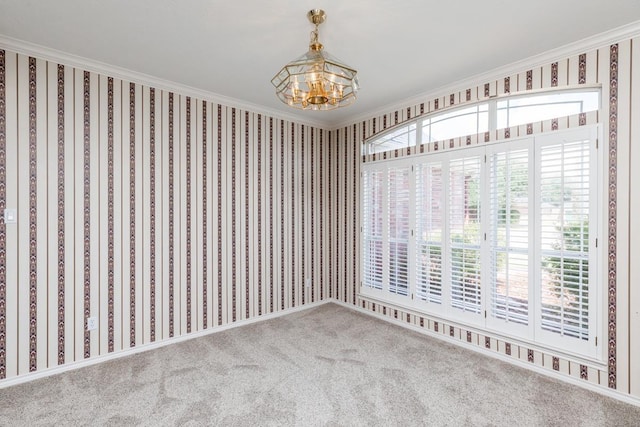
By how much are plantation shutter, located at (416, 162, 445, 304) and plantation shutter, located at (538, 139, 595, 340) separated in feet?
3.13

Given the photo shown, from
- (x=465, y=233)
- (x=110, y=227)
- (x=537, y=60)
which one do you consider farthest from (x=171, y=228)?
(x=537, y=60)

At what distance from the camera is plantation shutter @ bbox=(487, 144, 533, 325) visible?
2.84m

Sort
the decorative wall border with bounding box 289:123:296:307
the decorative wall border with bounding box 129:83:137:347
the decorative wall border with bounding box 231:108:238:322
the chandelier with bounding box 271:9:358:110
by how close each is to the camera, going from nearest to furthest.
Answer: the chandelier with bounding box 271:9:358:110 < the decorative wall border with bounding box 129:83:137:347 < the decorative wall border with bounding box 231:108:238:322 < the decorative wall border with bounding box 289:123:296:307

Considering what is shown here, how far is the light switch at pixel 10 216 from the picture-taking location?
8.24 ft

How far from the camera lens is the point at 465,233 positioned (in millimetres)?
3266

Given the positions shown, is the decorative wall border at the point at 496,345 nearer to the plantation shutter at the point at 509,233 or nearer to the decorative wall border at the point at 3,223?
the plantation shutter at the point at 509,233

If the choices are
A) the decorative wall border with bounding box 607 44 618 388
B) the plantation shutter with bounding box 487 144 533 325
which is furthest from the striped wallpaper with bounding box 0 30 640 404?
the plantation shutter with bounding box 487 144 533 325

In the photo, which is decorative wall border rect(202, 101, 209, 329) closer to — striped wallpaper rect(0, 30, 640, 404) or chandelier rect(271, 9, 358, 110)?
striped wallpaper rect(0, 30, 640, 404)

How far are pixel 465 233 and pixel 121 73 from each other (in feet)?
12.0

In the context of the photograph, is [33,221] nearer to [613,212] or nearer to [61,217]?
[61,217]

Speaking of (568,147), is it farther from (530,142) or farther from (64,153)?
(64,153)

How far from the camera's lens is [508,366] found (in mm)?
2834

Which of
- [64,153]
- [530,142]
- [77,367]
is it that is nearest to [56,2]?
[64,153]

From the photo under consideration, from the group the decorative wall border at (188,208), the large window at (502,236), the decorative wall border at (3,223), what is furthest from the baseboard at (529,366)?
the decorative wall border at (3,223)
